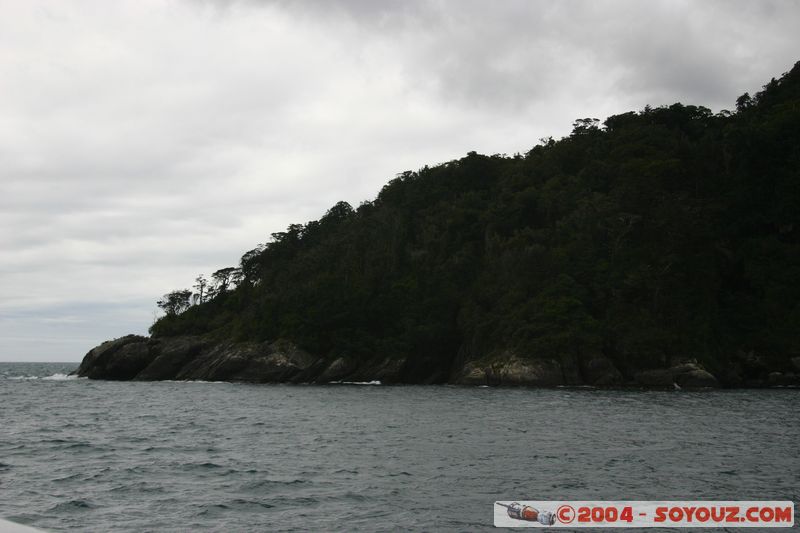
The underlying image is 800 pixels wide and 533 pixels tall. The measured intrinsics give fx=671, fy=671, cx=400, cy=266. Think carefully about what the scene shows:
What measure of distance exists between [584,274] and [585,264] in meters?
1.78

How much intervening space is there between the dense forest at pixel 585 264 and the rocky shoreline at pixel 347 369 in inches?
61.9

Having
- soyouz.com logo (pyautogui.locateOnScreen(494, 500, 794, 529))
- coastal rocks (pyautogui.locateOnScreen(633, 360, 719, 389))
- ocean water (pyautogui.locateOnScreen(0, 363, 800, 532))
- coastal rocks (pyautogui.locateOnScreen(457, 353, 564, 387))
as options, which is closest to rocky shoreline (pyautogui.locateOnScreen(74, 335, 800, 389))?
coastal rocks (pyautogui.locateOnScreen(457, 353, 564, 387))

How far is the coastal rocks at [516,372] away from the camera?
8306 cm

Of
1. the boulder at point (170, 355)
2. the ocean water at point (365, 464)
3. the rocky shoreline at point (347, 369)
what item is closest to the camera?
the ocean water at point (365, 464)

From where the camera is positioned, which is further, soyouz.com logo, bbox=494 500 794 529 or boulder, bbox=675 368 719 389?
boulder, bbox=675 368 719 389

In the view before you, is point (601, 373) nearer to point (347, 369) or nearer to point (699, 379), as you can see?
point (699, 379)

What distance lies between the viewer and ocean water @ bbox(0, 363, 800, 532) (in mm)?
17859

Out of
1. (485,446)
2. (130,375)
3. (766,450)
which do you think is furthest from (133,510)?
(130,375)

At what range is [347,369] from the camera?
101 m

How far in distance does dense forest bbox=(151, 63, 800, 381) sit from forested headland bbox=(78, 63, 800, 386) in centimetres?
27

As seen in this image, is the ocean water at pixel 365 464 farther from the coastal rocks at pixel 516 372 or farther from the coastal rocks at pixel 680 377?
the coastal rocks at pixel 516 372

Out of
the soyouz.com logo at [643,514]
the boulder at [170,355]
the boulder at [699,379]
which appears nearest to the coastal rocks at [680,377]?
the boulder at [699,379]

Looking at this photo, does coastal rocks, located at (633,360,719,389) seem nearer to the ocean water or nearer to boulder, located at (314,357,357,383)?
the ocean water

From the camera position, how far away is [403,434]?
34281mm
